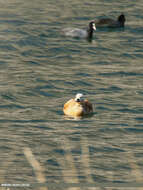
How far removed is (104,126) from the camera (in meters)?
15.2

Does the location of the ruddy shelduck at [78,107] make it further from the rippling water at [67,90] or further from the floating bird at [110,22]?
the floating bird at [110,22]

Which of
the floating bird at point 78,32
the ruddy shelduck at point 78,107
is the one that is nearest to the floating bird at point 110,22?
the floating bird at point 78,32

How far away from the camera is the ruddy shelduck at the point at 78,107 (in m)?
16.6

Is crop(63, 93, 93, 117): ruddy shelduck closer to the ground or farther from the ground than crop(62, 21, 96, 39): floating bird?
closer to the ground

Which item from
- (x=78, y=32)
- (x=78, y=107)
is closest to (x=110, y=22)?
(x=78, y=32)

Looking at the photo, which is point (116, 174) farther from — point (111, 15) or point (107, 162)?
point (111, 15)

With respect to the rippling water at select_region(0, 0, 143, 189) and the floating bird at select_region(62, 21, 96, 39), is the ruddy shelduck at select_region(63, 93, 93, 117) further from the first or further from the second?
the floating bird at select_region(62, 21, 96, 39)

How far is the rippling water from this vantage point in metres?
11.8

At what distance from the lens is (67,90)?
61.8ft

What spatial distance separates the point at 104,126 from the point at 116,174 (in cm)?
422

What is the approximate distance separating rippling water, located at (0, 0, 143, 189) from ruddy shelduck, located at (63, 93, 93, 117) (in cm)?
25

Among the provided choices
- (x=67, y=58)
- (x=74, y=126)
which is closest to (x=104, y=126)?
(x=74, y=126)

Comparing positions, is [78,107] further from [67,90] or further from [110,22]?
[110,22]

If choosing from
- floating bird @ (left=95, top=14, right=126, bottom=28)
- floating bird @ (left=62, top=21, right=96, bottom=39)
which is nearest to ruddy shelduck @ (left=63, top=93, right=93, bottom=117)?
floating bird @ (left=62, top=21, right=96, bottom=39)
